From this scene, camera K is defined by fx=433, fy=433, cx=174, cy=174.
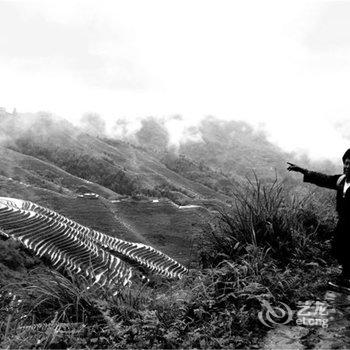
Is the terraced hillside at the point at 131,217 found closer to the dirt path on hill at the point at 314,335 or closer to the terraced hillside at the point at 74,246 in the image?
the terraced hillside at the point at 74,246

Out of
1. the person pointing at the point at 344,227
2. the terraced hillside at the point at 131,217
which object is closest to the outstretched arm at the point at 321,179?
→ the person pointing at the point at 344,227

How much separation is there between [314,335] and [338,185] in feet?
7.09

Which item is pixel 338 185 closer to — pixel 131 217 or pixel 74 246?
pixel 74 246

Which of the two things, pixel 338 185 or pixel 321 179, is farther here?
pixel 321 179

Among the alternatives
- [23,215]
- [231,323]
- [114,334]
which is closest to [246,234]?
[231,323]

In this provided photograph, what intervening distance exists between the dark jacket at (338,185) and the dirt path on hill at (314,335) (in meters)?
1.27

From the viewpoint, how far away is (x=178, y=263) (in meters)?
34.8

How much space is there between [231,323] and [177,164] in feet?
466

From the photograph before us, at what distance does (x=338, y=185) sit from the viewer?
5492 mm

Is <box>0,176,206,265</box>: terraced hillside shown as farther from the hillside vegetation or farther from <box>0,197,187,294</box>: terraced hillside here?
the hillside vegetation

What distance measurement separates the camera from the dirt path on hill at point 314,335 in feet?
12.6

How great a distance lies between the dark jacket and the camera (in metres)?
5.26

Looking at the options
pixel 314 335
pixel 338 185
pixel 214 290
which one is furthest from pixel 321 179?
pixel 314 335

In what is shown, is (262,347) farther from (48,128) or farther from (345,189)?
(48,128)
